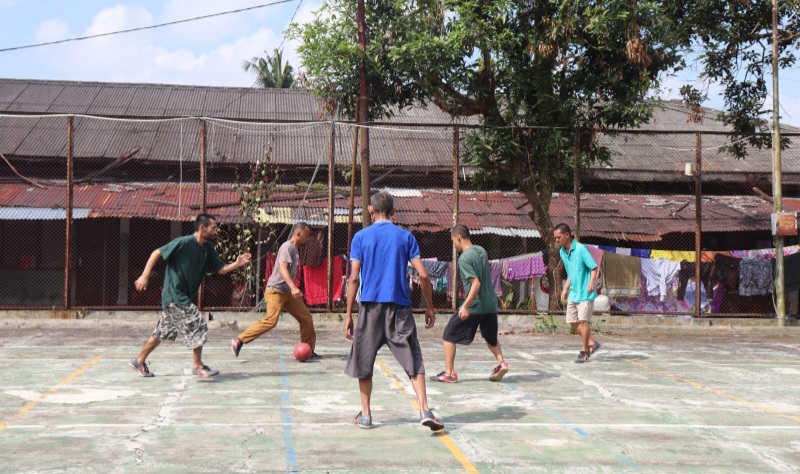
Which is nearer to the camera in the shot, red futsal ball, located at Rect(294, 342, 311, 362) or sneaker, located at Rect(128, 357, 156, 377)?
sneaker, located at Rect(128, 357, 156, 377)

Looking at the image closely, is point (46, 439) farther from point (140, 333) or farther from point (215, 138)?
point (215, 138)

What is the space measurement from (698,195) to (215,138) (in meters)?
11.9

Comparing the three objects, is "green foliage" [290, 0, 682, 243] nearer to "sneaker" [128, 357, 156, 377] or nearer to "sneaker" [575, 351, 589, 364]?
"sneaker" [575, 351, 589, 364]

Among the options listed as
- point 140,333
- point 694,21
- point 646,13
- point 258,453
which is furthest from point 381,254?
point 694,21

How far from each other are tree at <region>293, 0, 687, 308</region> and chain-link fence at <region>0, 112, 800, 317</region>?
0.76 meters

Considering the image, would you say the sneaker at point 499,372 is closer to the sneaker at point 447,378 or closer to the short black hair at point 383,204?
the sneaker at point 447,378

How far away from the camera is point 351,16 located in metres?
16.5

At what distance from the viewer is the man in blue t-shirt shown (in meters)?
6.51

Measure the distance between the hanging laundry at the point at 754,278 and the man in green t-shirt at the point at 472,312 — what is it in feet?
36.0

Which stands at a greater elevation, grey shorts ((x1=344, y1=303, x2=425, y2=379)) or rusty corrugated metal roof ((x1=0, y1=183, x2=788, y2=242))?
rusty corrugated metal roof ((x1=0, y1=183, x2=788, y2=242))

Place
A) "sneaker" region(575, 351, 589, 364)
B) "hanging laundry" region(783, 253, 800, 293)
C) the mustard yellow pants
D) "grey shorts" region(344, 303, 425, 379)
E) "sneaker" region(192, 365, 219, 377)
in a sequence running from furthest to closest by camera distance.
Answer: "hanging laundry" region(783, 253, 800, 293) < "sneaker" region(575, 351, 589, 364) < the mustard yellow pants < "sneaker" region(192, 365, 219, 377) < "grey shorts" region(344, 303, 425, 379)

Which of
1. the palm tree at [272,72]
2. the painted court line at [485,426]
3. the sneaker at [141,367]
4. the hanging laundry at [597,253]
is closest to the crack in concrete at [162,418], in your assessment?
the painted court line at [485,426]

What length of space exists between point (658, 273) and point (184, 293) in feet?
39.0

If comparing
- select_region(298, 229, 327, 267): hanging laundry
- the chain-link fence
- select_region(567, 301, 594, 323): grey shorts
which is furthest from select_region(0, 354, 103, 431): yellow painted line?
select_region(298, 229, 327, 267): hanging laundry
